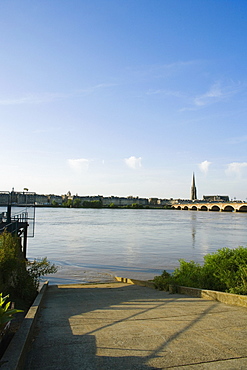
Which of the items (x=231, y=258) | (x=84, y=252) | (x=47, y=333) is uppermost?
(x=231, y=258)

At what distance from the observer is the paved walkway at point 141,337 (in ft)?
13.0

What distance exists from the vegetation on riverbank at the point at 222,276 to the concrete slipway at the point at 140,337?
3.21 ft

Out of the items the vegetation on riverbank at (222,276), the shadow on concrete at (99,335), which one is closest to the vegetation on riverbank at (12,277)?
the shadow on concrete at (99,335)

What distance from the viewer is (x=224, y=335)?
4.91 meters

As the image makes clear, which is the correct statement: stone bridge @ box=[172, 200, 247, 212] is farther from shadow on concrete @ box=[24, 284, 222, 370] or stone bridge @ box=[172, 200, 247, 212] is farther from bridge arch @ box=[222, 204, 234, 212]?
shadow on concrete @ box=[24, 284, 222, 370]

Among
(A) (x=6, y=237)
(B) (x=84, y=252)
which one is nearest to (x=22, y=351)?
(A) (x=6, y=237)

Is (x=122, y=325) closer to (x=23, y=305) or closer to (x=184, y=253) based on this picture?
(x=23, y=305)

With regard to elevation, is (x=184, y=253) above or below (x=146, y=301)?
below

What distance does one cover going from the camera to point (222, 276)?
341 inches

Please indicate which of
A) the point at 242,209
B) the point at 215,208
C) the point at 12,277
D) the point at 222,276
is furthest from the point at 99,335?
the point at 215,208

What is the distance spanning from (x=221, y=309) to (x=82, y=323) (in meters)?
2.87

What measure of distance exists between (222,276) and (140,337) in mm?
4544

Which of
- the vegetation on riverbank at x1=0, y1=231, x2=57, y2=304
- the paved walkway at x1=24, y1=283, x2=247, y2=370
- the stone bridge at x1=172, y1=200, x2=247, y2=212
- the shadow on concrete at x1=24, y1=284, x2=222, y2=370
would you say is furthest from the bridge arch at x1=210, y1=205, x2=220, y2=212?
the paved walkway at x1=24, y1=283, x2=247, y2=370

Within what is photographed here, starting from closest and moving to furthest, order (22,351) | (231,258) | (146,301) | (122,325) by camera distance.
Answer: (22,351), (122,325), (146,301), (231,258)
